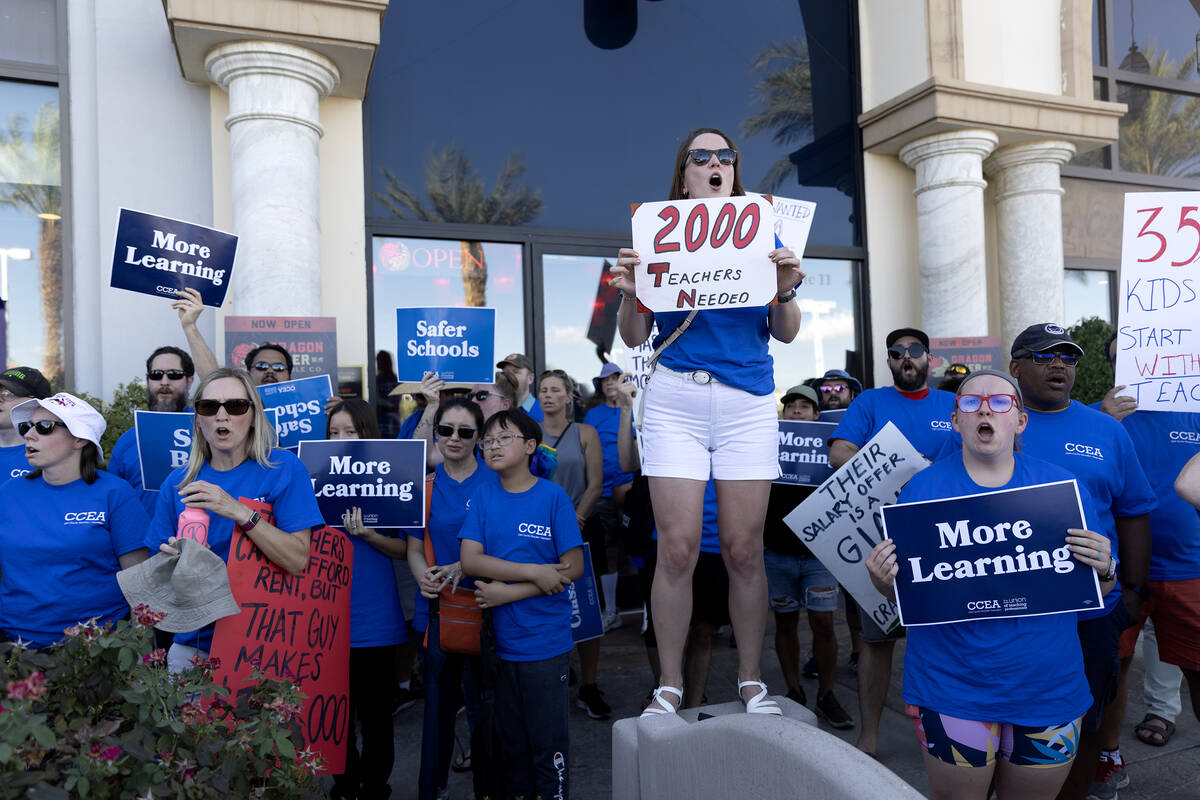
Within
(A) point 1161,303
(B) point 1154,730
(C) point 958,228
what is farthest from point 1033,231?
(B) point 1154,730

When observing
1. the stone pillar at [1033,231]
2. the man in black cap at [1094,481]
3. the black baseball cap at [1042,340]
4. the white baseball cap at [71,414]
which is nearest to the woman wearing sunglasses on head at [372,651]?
the white baseball cap at [71,414]

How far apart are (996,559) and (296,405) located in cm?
365

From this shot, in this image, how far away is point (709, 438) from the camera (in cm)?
297

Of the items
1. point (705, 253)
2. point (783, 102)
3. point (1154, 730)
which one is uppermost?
point (783, 102)

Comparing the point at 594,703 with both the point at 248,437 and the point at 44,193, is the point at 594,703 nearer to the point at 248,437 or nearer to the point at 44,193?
the point at 248,437

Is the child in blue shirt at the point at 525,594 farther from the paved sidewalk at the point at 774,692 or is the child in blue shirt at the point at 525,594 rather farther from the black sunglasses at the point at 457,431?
the paved sidewalk at the point at 774,692

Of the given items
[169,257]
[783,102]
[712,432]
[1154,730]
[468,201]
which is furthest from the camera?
[783,102]

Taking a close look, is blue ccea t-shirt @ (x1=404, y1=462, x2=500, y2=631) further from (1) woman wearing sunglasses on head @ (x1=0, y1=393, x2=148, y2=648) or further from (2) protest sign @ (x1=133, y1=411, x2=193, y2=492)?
(1) woman wearing sunglasses on head @ (x1=0, y1=393, x2=148, y2=648)

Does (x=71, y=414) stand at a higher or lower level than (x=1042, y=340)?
lower

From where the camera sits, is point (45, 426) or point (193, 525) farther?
point (45, 426)

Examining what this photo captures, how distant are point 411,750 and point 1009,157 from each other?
8.45 metres

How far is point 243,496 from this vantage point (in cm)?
306

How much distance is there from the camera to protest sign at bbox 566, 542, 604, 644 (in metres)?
4.66

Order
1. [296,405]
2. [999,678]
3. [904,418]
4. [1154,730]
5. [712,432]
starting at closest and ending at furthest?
1. [999,678]
2. [712,432]
3. [904,418]
4. [1154,730]
5. [296,405]
